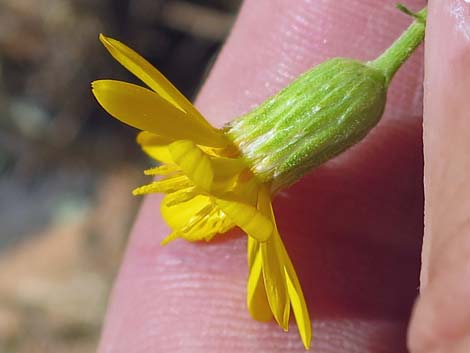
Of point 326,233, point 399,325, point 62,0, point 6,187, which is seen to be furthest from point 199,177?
point 6,187

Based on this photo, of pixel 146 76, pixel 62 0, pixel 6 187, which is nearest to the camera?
pixel 146 76

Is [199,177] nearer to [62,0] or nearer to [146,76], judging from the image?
[146,76]

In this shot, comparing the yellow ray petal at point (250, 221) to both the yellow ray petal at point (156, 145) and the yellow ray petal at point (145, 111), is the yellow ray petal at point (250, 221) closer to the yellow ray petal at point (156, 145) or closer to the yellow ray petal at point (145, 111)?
the yellow ray petal at point (145, 111)

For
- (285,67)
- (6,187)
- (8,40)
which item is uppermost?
(8,40)

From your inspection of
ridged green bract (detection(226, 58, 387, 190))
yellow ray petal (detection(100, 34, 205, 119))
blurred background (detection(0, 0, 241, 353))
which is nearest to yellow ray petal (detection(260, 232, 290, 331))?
ridged green bract (detection(226, 58, 387, 190))

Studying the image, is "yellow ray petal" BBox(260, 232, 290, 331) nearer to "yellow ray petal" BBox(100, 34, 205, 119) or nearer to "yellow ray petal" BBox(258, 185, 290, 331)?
"yellow ray petal" BBox(258, 185, 290, 331)

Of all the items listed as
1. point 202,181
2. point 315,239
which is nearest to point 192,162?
point 202,181
